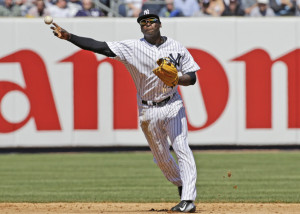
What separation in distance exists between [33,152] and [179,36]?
4486 mm

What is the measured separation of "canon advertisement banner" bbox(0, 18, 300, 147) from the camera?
1797cm

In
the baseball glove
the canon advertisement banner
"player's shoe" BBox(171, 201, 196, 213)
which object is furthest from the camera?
the canon advertisement banner

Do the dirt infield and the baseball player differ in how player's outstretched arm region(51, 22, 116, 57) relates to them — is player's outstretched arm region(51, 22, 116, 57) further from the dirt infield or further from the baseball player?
the dirt infield

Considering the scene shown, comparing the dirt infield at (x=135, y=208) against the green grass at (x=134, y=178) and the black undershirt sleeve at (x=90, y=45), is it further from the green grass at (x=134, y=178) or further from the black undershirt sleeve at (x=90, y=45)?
the black undershirt sleeve at (x=90, y=45)

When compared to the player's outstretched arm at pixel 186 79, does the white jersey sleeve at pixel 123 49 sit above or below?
above

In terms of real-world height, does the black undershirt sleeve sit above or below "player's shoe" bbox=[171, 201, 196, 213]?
above

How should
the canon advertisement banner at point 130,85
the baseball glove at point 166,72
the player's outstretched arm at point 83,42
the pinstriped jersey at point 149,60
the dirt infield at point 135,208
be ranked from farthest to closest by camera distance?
the canon advertisement banner at point 130,85 → the dirt infield at point 135,208 → the pinstriped jersey at point 149,60 → the player's outstretched arm at point 83,42 → the baseball glove at point 166,72

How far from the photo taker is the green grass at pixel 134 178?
1055 cm

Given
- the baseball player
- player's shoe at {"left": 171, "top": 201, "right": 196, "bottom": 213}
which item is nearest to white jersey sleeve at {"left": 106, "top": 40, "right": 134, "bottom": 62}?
the baseball player

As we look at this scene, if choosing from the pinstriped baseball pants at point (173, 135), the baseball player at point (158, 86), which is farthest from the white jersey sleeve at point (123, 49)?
the pinstriped baseball pants at point (173, 135)

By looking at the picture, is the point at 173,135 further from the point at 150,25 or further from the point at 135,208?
the point at 135,208

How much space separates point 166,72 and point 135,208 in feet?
7.21

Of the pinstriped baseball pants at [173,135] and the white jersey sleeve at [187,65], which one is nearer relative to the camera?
the pinstriped baseball pants at [173,135]

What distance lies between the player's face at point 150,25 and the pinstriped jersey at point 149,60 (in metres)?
0.14
